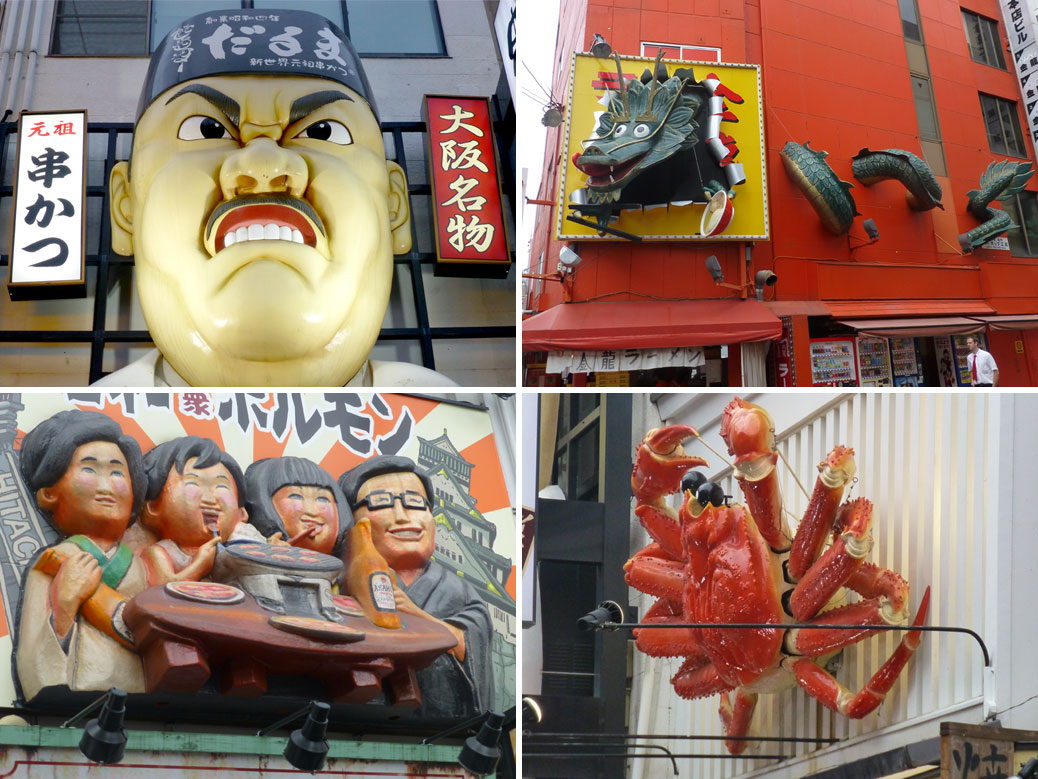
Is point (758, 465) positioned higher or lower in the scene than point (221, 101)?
lower

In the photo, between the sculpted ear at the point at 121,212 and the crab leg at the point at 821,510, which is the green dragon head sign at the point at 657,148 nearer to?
the sculpted ear at the point at 121,212

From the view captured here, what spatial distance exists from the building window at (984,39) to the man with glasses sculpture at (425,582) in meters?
8.23

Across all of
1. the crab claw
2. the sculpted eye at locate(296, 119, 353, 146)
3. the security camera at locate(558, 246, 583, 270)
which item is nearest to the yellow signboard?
the security camera at locate(558, 246, 583, 270)

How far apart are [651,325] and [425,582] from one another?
333cm

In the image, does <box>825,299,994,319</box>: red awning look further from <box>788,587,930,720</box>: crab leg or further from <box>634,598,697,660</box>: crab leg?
<box>788,587,930,720</box>: crab leg

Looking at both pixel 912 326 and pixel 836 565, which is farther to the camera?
pixel 912 326

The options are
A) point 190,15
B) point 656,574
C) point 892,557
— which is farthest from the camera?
point 190,15

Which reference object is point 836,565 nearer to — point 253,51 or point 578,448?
point 578,448

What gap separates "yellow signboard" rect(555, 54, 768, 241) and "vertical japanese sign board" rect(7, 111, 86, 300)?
3618mm

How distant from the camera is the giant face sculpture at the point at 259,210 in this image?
411 centimetres

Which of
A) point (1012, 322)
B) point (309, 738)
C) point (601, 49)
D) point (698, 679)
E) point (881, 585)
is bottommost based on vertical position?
point (309, 738)

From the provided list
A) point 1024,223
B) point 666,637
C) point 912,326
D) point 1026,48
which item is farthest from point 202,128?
Result: point 1026,48

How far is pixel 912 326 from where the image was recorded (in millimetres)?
8062

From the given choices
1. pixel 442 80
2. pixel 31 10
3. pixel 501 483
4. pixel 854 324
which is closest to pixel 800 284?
pixel 854 324
